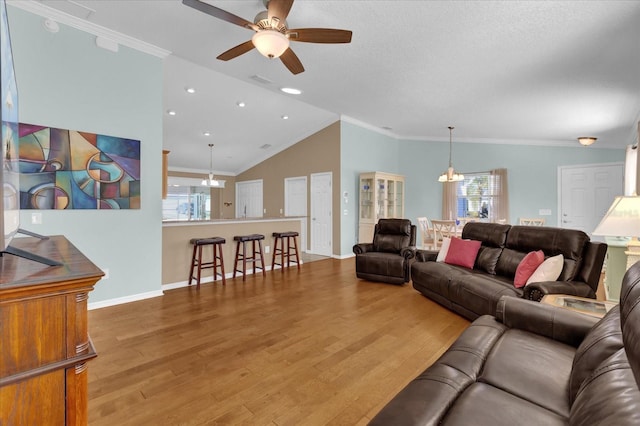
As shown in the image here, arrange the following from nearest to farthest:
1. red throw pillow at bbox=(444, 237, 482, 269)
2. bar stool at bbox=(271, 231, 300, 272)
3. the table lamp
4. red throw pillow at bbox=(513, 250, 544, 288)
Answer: the table lamp
red throw pillow at bbox=(513, 250, 544, 288)
red throw pillow at bbox=(444, 237, 482, 269)
bar stool at bbox=(271, 231, 300, 272)

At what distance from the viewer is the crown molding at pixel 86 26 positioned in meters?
3.00

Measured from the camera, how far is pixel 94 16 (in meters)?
3.20

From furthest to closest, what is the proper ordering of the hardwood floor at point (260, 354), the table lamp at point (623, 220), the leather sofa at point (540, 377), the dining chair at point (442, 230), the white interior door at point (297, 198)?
the white interior door at point (297, 198)
the dining chair at point (442, 230)
the table lamp at point (623, 220)
the hardwood floor at point (260, 354)
the leather sofa at point (540, 377)

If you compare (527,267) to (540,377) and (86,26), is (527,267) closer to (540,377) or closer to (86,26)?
(540,377)

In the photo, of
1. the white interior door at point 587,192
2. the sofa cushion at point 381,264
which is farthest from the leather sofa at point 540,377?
the white interior door at point 587,192

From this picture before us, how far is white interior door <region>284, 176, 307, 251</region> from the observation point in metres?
7.58

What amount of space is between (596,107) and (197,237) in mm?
6405

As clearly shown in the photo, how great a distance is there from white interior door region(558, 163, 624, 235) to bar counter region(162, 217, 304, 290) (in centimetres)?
647

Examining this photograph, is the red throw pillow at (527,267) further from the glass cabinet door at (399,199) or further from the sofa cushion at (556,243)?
the glass cabinet door at (399,199)

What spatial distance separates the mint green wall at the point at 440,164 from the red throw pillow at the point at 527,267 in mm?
4044

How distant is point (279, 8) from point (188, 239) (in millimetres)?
3451

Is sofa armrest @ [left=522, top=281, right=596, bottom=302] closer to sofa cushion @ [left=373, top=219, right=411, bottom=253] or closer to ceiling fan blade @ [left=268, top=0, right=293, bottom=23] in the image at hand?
sofa cushion @ [left=373, top=219, right=411, bottom=253]

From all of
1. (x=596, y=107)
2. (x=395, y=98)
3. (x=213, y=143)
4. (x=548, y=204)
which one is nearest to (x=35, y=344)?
(x=395, y=98)

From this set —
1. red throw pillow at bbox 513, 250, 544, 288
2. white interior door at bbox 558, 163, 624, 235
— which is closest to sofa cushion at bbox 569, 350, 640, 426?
red throw pillow at bbox 513, 250, 544, 288
